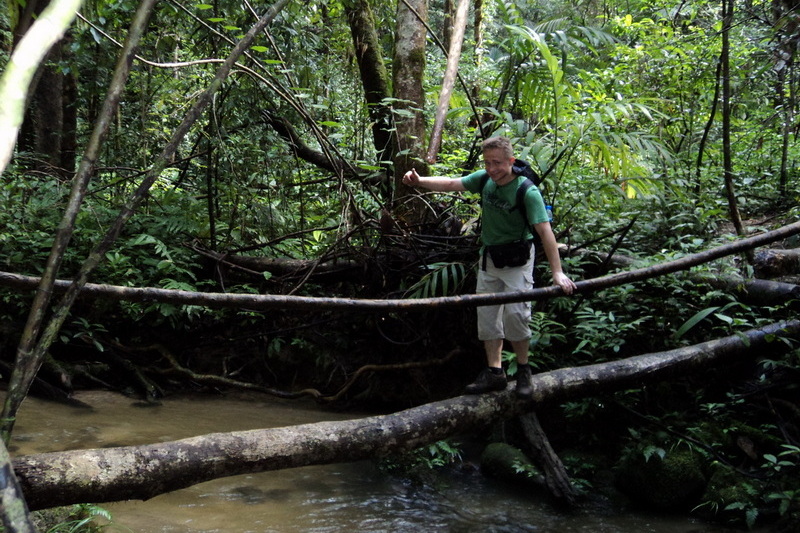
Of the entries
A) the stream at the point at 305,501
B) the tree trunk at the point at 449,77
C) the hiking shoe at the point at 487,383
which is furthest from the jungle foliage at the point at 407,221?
the hiking shoe at the point at 487,383

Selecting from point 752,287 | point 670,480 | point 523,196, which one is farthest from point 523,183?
point 752,287

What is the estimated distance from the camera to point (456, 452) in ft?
17.6

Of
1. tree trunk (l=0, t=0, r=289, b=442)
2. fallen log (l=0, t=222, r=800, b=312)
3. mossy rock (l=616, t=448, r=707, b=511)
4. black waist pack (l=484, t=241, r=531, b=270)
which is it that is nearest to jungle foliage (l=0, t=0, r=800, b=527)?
mossy rock (l=616, t=448, r=707, b=511)

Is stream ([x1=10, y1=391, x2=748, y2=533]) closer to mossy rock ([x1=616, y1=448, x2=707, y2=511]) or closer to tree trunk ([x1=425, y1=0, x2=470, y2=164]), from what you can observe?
mossy rock ([x1=616, y1=448, x2=707, y2=511])

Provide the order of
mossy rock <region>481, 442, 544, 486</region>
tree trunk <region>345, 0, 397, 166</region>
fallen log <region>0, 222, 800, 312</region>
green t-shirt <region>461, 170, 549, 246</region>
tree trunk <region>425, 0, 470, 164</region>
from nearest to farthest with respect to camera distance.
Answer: fallen log <region>0, 222, 800, 312</region>, green t-shirt <region>461, 170, 549, 246</region>, mossy rock <region>481, 442, 544, 486</region>, tree trunk <region>425, 0, 470, 164</region>, tree trunk <region>345, 0, 397, 166</region>

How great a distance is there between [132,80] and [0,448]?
→ 7252mm

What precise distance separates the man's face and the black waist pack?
447 mm

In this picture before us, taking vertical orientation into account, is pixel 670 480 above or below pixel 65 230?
below

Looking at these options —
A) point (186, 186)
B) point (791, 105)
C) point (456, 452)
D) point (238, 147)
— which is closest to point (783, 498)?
point (456, 452)

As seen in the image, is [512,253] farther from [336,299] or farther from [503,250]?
[336,299]

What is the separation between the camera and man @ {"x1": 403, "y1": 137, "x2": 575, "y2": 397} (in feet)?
13.1

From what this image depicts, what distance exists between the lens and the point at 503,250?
422 centimetres

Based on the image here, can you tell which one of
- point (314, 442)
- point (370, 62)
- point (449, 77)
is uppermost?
point (370, 62)

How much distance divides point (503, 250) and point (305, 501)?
2.43m
